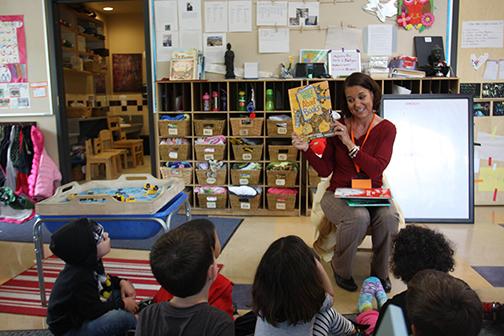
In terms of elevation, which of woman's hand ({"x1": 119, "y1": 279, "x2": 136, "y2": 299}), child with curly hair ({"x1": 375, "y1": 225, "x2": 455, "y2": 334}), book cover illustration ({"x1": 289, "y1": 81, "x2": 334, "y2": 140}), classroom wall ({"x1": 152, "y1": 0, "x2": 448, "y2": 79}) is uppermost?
classroom wall ({"x1": 152, "y1": 0, "x2": 448, "y2": 79})

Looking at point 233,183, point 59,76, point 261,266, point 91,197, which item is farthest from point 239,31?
point 261,266

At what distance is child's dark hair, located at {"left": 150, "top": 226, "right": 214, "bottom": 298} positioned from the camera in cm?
122

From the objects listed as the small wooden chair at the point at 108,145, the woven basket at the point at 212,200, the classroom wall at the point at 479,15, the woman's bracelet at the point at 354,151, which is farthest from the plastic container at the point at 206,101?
the classroom wall at the point at 479,15

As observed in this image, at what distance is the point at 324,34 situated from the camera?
13.7ft

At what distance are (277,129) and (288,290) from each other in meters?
2.89

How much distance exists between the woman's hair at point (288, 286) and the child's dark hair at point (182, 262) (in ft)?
0.56

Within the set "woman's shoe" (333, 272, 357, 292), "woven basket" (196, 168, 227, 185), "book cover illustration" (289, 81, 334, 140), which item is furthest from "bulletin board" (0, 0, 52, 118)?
"woman's shoe" (333, 272, 357, 292)

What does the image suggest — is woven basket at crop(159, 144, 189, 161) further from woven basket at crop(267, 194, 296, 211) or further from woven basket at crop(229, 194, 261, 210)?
woven basket at crop(267, 194, 296, 211)

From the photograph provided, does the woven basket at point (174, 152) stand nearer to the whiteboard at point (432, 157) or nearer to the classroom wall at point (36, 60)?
the classroom wall at point (36, 60)

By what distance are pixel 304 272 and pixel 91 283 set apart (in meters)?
0.85

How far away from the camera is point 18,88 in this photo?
4.63 meters

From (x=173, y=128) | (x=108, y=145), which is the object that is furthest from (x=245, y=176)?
(x=108, y=145)

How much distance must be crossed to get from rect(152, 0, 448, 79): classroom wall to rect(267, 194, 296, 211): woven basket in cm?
122

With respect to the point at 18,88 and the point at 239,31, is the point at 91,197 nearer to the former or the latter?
the point at 239,31
